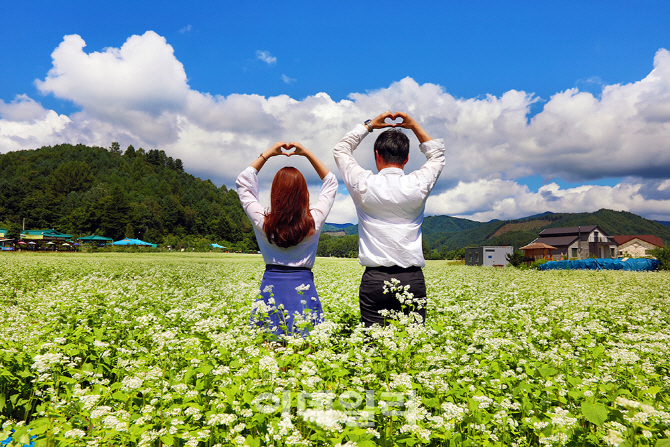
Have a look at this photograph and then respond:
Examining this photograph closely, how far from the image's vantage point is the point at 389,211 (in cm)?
350

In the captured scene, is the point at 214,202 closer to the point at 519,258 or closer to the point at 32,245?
the point at 32,245

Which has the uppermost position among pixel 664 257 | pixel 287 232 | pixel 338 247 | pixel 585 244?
pixel 287 232

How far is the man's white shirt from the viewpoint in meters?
3.43

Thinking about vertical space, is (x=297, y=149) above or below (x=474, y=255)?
above

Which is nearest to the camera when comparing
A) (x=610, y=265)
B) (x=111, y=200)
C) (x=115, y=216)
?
(x=610, y=265)

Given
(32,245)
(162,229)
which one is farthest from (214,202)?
(32,245)

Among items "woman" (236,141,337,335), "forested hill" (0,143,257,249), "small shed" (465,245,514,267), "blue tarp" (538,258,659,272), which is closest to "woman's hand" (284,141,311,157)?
"woman" (236,141,337,335)

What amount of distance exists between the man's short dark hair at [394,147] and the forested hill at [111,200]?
3823 inches

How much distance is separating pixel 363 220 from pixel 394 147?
2.87 feet

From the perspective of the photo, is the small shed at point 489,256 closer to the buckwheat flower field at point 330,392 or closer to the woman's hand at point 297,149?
the buckwheat flower field at point 330,392

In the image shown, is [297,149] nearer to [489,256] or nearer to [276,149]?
[276,149]

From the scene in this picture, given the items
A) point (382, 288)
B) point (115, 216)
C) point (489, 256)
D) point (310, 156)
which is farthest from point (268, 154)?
point (115, 216)

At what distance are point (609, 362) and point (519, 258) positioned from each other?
3861cm

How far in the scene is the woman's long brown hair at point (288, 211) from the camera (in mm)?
3812
